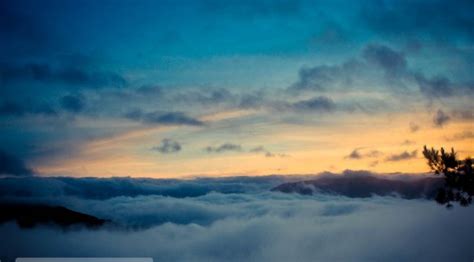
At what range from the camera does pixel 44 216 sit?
135ft

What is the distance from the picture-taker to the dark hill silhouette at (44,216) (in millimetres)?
38500

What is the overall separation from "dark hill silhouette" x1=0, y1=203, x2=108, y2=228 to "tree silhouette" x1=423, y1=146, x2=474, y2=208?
38311 mm

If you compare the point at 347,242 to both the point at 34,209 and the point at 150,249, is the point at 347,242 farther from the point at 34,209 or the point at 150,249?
the point at 34,209

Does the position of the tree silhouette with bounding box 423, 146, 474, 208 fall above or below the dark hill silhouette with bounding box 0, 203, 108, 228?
above

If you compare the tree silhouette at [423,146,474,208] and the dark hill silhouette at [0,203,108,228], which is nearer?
the tree silhouette at [423,146,474,208]

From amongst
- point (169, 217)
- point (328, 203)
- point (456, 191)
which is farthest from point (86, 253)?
point (456, 191)

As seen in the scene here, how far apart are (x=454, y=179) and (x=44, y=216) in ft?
143

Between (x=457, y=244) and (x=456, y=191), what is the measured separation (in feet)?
33.2

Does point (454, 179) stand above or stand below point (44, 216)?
above

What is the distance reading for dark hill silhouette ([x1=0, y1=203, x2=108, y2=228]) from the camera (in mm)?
38500

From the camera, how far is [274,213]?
54.3m

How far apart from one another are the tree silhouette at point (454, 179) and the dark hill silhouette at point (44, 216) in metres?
38.3

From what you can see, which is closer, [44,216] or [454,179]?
[454,179]

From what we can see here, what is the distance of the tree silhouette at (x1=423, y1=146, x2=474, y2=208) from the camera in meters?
6.36
